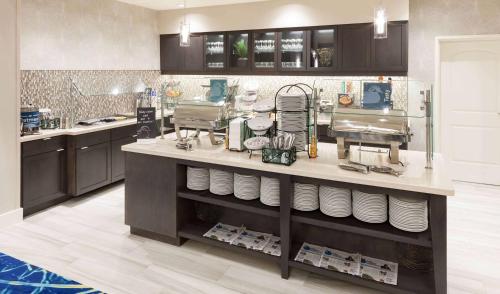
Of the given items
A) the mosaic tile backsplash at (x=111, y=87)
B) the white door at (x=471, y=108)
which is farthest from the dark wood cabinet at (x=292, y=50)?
the white door at (x=471, y=108)

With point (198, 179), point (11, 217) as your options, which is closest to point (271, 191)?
point (198, 179)

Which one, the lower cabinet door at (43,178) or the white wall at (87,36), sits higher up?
the white wall at (87,36)

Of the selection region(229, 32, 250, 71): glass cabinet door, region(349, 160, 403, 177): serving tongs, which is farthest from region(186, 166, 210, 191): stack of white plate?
region(229, 32, 250, 71): glass cabinet door

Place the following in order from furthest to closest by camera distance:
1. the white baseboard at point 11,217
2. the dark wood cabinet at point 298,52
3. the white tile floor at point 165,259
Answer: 1. the dark wood cabinet at point 298,52
2. the white baseboard at point 11,217
3. the white tile floor at point 165,259

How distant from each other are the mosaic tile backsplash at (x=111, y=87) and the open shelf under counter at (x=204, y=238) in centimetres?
216

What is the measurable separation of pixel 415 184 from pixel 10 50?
4.00 metres

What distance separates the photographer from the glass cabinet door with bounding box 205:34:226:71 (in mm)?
6535

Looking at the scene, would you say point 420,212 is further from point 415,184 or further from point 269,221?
point 269,221

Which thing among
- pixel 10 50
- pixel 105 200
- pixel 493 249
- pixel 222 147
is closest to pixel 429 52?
pixel 493 249

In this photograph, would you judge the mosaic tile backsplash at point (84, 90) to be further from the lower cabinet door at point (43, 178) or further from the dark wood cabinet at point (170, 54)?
the lower cabinet door at point (43, 178)

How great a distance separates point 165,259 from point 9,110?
7.62 feet

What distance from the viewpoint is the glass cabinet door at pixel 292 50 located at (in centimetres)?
594

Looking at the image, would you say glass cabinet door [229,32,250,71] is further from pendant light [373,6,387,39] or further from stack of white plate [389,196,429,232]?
stack of white plate [389,196,429,232]

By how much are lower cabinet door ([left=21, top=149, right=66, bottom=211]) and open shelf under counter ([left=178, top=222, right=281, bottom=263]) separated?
203cm
